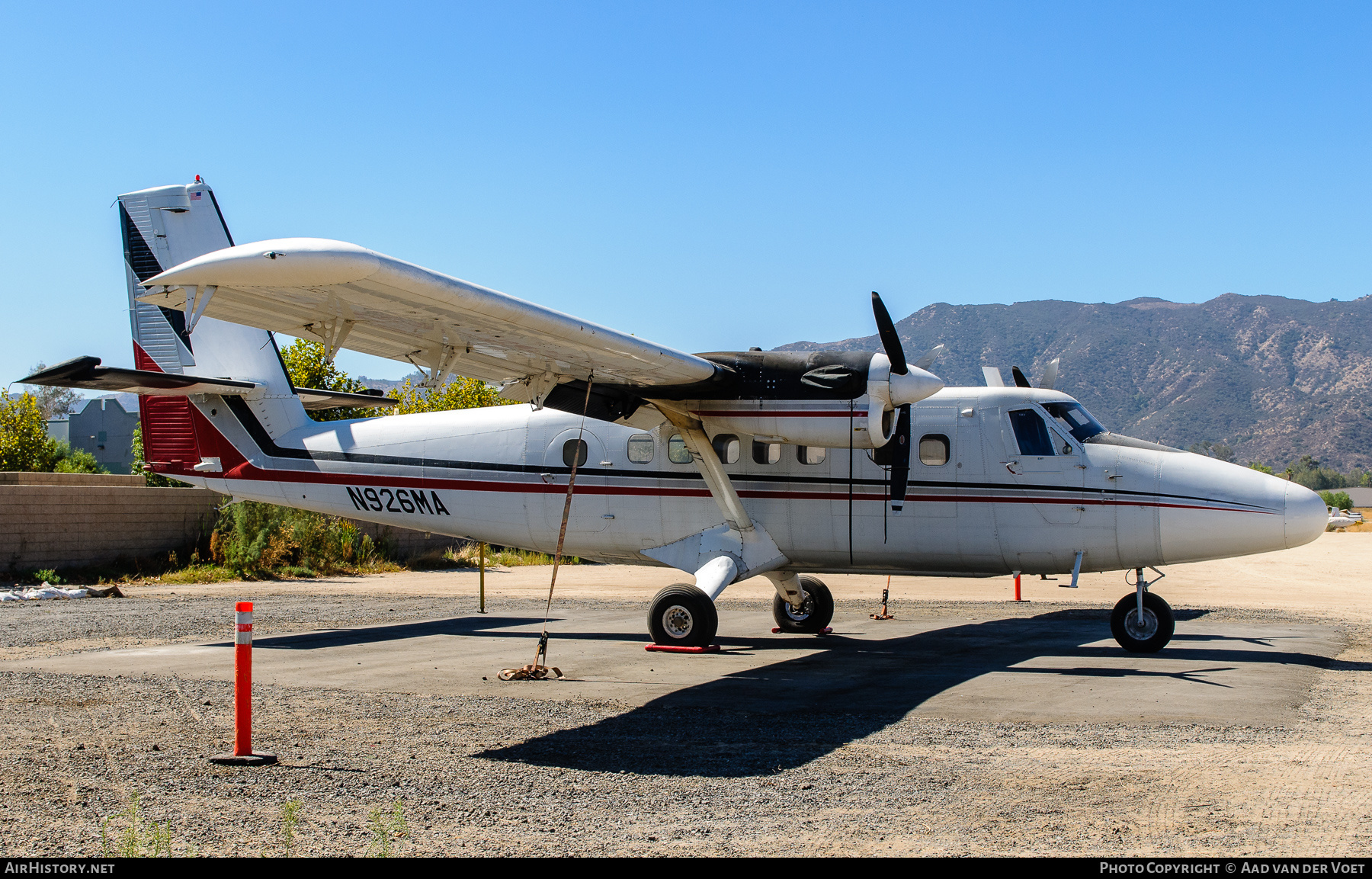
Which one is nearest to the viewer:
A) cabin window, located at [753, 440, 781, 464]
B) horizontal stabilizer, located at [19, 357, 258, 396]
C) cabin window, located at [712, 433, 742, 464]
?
horizontal stabilizer, located at [19, 357, 258, 396]

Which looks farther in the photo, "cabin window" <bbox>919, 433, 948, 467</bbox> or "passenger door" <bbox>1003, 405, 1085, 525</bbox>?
"cabin window" <bbox>919, 433, 948, 467</bbox>

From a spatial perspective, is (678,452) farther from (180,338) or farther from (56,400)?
(56,400)

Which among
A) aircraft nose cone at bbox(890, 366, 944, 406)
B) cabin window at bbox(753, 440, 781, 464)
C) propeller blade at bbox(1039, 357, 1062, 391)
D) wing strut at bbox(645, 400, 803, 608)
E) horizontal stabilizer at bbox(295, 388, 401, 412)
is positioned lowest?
wing strut at bbox(645, 400, 803, 608)

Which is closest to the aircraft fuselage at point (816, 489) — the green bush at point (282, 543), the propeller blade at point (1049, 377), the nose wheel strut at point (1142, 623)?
the nose wheel strut at point (1142, 623)

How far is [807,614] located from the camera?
14.7 metres

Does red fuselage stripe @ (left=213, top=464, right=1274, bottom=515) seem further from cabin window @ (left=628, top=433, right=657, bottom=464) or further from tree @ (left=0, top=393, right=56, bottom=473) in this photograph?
tree @ (left=0, top=393, right=56, bottom=473)

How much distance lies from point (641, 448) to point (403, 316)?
5.44 m

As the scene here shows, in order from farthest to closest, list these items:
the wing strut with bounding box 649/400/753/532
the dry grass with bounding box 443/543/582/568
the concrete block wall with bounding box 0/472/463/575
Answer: the dry grass with bounding box 443/543/582/568
the concrete block wall with bounding box 0/472/463/575
the wing strut with bounding box 649/400/753/532

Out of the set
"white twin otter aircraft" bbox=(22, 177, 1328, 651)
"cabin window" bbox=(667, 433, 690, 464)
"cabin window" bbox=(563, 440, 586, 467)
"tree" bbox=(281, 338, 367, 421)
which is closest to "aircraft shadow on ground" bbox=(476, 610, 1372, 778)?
"white twin otter aircraft" bbox=(22, 177, 1328, 651)

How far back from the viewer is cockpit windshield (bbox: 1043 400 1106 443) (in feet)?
40.4

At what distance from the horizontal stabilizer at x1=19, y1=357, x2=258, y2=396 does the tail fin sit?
0.30 metres

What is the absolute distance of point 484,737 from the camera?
754 centimetres

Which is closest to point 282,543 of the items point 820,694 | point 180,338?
point 180,338

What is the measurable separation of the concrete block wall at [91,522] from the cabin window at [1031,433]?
15058 mm
